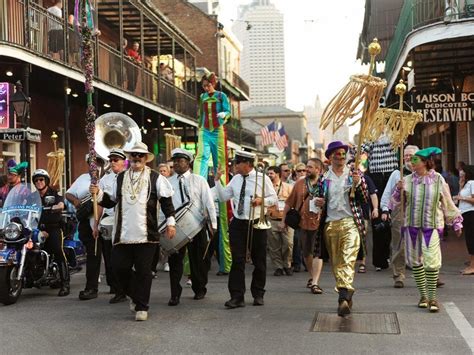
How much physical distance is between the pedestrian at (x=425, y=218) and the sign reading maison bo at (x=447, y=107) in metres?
8.37

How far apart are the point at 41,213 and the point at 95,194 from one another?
1.36 meters

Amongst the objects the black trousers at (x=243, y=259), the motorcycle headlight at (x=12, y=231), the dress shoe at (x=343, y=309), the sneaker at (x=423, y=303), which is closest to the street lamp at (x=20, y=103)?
the motorcycle headlight at (x=12, y=231)

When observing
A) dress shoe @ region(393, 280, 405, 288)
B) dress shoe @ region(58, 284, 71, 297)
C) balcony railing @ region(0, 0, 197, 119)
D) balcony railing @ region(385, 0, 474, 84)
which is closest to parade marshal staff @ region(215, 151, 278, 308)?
dress shoe @ region(393, 280, 405, 288)

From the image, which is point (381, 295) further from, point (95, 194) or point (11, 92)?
point (11, 92)

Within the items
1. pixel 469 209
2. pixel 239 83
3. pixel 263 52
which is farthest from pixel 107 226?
pixel 263 52

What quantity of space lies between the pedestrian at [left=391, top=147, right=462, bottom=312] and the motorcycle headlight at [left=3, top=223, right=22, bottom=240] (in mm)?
4588

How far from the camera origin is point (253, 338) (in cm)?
654

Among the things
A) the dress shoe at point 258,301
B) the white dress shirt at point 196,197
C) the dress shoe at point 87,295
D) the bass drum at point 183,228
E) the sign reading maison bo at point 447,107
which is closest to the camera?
the dress shoe at point 258,301

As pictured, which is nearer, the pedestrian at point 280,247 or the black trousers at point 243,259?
the black trousers at point 243,259

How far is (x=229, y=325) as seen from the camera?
23.4ft

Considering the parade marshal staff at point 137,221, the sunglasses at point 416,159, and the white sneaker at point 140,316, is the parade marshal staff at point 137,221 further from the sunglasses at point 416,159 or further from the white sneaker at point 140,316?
the sunglasses at point 416,159

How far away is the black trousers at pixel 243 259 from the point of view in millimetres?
8117

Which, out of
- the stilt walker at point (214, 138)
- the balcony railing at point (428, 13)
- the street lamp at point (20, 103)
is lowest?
the stilt walker at point (214, 138)

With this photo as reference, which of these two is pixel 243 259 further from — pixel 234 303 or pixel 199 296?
pixel 199 296
